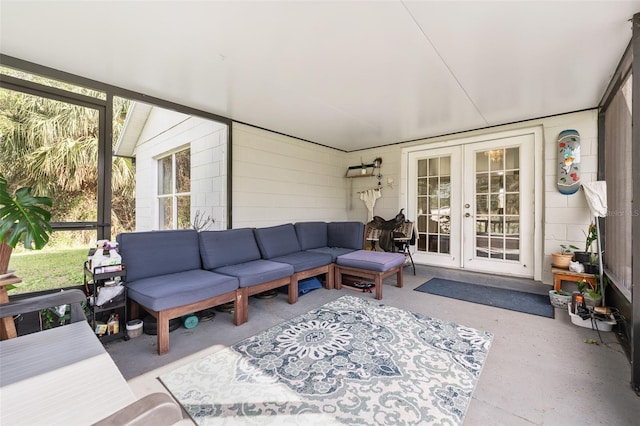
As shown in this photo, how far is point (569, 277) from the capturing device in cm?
322

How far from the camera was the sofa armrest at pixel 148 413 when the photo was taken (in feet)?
2.34

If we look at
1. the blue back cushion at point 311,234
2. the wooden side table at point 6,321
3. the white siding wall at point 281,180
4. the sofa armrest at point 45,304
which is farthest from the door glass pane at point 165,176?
the sofa armrest at point 45,304

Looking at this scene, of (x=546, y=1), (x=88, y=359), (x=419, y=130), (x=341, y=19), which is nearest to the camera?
(x=88, y=359)

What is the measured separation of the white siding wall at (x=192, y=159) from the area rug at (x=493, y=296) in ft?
10.7

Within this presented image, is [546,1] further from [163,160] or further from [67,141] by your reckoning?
[163,160]

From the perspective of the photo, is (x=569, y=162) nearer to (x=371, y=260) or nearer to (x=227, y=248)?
(x=371, y=260)

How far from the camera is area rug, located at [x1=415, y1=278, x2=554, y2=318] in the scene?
10.5 ft

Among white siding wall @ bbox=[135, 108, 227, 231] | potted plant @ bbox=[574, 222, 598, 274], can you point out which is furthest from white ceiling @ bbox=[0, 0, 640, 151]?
potted plant @ bbox=[574, 222, 598, 274]

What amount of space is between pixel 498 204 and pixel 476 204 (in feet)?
1.00

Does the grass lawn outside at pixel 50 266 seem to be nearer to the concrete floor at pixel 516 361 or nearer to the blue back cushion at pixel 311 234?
the concrete floor at pixel 516 361

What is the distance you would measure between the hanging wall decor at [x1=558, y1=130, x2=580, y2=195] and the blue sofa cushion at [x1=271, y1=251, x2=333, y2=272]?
3226 mm

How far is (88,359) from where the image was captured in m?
1.33

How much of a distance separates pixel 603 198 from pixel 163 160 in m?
6.56

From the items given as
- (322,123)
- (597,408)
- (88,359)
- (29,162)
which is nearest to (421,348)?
(597,408)
